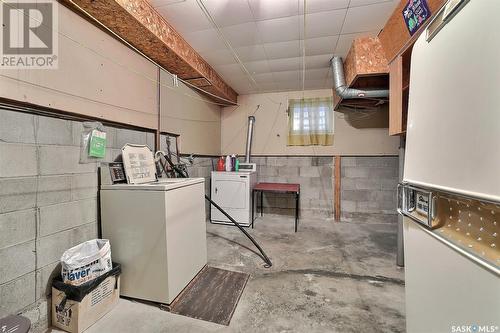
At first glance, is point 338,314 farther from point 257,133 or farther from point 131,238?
point 257,133

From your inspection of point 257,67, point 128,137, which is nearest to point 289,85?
point 257,67

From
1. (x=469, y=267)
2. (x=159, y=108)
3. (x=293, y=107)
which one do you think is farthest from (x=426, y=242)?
(x=293, y=107)

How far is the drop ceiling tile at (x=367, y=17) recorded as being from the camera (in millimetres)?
1896

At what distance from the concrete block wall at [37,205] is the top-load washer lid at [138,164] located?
0.29m

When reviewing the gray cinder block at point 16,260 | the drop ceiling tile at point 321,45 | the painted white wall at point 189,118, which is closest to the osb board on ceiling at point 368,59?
the drop ceiling tile at point 321,45

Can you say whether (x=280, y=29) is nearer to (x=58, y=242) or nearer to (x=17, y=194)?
(x=17, y=194)

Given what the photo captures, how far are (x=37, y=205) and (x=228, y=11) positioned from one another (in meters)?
2.15

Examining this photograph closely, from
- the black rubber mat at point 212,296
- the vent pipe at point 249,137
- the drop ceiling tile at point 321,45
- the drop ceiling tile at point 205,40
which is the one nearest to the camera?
the black rubber mat at point 212,296

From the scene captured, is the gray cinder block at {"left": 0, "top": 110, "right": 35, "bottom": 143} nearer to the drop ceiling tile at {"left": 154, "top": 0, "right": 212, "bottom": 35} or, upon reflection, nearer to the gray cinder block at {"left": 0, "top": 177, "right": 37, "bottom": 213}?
the gray cinder block at {"left": 0, "top": 177, "right": 37, "bottom": 213}

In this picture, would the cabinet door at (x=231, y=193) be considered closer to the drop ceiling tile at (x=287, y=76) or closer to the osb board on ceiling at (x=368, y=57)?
the drop ceiling tile at (x=287, y=76)

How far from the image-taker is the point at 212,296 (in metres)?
1.72

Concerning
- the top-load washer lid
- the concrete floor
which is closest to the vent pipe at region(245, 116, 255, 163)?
the concrete floor

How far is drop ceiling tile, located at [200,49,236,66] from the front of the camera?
8.87 ft

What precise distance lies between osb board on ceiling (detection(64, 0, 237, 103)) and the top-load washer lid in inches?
39.4
